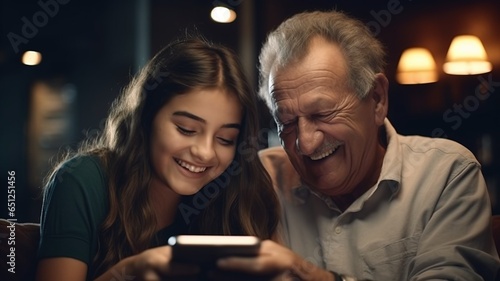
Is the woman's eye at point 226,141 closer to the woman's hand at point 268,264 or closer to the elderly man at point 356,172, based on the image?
the elderly man at point 356,172

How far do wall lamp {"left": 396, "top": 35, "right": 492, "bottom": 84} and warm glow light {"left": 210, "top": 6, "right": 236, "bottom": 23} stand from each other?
67cm

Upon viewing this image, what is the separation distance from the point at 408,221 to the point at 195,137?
0.50 metres

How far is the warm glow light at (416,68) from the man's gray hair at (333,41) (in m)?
0.73

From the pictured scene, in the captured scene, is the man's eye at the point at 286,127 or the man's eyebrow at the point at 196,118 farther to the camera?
the man's eye at the point at 286,127

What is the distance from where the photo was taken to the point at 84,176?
1156mm

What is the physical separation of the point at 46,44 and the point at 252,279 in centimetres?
102

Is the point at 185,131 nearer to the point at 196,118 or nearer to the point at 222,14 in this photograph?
the point at 196,118

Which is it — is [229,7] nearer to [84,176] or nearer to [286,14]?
[286,14]

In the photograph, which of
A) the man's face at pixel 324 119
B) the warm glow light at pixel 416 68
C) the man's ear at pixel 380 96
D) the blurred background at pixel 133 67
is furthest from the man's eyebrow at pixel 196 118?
the warm glow light at pixel 416 68

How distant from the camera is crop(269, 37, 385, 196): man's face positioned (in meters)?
1.29

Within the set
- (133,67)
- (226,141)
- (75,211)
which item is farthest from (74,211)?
(133,67)

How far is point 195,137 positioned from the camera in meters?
1.17

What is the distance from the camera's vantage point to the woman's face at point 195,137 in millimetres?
1169

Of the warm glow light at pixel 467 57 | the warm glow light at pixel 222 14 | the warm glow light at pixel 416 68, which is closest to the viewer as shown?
the warm glow light at pixel 222 14
